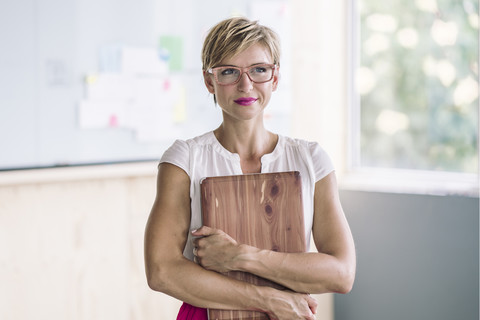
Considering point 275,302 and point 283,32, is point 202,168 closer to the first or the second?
point 275,302

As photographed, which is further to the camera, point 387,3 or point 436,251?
point 387,3

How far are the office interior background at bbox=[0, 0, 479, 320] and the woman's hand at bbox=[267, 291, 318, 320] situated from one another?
1363 millimetres

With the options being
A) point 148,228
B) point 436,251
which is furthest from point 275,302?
point 436,251

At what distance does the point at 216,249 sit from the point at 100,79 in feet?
4.66

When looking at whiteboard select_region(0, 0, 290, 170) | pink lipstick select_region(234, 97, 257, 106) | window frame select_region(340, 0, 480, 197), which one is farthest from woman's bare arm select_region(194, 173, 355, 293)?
window frame select_region(340, 0, 480, 197)

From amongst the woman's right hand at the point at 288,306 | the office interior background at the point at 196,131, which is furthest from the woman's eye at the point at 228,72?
the office interior background at the point at 196,131

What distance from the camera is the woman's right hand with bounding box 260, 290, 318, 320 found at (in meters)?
1.31

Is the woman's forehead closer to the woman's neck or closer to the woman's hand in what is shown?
the woman's neck

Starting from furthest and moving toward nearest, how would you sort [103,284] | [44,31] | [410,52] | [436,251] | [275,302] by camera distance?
[410,52]
[436,251]
[103,284]
[44,31]
[275,302]

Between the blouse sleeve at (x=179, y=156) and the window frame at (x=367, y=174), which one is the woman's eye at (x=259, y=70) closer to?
the blouse sleeve at (x=179, y=156)

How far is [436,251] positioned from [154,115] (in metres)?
1.51

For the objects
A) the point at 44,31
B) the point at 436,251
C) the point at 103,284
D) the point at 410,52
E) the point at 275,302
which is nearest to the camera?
the point at 275,302

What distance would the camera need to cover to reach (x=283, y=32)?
316cm

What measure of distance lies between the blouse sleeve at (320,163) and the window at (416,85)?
6.10 feet
